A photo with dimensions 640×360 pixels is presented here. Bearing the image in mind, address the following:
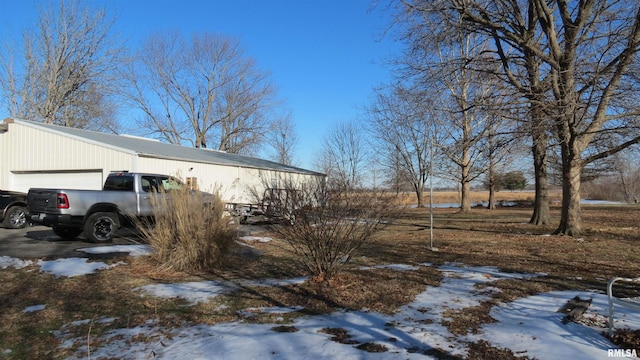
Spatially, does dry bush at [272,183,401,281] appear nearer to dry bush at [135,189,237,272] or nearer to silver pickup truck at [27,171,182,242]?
dry bush at [135,189,237,272]

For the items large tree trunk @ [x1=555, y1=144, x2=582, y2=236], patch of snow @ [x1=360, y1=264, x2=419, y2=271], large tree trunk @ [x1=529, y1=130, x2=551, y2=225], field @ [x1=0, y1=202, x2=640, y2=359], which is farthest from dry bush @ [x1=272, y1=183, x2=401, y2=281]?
large tree trunk @ [x1=529, y1=130, x2=551, y2=225]

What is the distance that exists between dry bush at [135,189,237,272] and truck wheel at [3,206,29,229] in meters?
8.64

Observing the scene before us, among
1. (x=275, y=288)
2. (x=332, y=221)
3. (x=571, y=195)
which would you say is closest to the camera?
(x=332, y=221)

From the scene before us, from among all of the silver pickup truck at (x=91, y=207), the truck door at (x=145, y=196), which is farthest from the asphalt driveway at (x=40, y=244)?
the truck door at (x=145, y=196)

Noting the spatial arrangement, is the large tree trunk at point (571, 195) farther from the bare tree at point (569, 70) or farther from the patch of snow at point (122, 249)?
the patch of snow at point (122, 249)

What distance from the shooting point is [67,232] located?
11.3m

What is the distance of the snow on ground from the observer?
12.6ft

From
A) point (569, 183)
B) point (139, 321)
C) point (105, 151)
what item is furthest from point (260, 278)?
point (105, 151)

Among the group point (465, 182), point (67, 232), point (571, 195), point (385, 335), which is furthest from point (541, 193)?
point (67, 232)

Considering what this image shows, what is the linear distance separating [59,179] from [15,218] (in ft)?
15.0

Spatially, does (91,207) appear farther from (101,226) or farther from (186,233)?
(186,233)

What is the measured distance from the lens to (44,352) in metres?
4.04

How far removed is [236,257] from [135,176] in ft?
15.0

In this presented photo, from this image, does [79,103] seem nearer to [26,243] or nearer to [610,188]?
[26,243]
